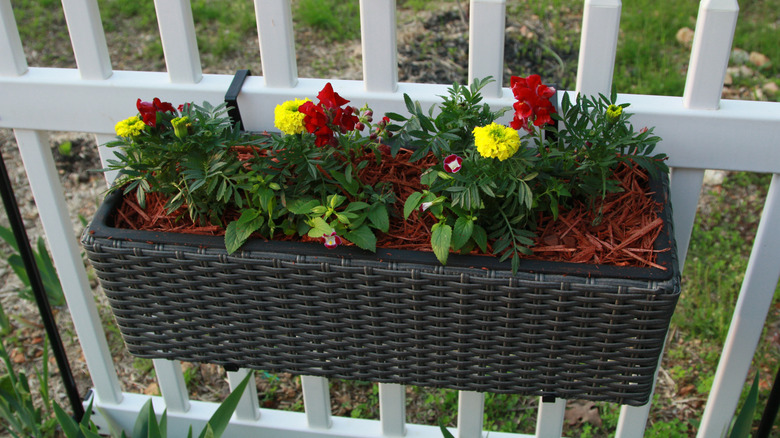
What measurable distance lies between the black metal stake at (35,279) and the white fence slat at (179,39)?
0.46 metres

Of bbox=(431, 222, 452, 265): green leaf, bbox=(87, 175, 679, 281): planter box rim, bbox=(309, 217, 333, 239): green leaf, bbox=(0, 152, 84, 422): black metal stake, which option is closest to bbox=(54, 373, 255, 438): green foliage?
bbox=(0, 152, 84, 422): black metal stake

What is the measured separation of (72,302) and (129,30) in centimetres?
176

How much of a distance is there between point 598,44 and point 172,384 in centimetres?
133

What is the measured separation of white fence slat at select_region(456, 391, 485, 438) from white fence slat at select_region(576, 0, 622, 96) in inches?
29.4

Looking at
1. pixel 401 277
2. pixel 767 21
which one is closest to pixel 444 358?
pixel 401 277

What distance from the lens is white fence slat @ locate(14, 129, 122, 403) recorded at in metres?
1.60

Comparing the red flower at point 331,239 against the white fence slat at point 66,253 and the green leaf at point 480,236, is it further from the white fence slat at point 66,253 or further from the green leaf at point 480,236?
the white fence slat at point 66,253

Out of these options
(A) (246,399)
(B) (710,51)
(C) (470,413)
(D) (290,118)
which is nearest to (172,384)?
(A) (246,399)

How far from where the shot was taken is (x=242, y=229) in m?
1.21

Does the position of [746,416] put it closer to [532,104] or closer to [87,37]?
[532,104]

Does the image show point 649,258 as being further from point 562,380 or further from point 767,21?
point 767,21

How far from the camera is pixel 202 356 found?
1.42 metres

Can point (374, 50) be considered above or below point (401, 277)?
above

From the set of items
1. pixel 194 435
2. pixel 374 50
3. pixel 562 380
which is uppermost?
pixel 374 50
